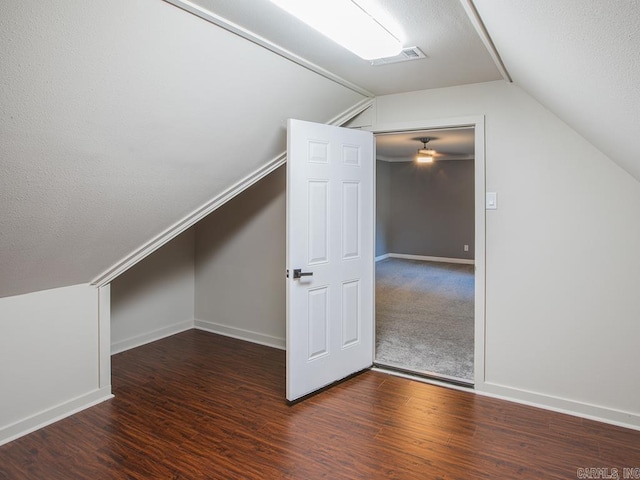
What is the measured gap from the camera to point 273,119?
2676mm

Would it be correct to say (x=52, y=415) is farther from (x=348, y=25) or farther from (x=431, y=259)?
(x=431, y=259)

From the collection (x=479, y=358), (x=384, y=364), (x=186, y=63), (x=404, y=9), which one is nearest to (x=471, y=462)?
(x=479, y=358)

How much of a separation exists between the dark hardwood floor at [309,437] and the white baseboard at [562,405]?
72 millimetres

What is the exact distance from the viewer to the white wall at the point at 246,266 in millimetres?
3930

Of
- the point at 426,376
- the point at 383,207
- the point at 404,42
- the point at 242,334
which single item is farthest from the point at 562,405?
the point at 383,207

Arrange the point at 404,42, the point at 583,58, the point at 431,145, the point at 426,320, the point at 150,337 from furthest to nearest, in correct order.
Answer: the point at 431,145, the point at 426,320, the point at 150,337, the point at 404,42, the point at 583,58

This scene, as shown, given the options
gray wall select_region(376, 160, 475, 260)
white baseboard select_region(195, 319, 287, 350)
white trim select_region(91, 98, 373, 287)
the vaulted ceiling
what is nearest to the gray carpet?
white baseboard select_region(195, 319, 287, 350)

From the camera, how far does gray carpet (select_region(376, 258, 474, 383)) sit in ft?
11.6

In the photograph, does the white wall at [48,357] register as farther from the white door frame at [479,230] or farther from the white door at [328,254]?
the white door frame at [479,230]

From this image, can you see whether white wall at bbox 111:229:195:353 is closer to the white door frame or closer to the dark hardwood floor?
the dark hardwood floor

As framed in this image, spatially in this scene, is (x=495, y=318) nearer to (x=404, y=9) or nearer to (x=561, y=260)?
(x=561, y=260)

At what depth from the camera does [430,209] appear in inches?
365

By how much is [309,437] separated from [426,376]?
47.2 inches

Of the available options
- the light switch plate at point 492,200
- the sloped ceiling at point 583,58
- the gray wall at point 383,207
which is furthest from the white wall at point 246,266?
the gray wall at point 383,207
